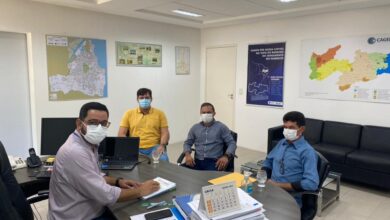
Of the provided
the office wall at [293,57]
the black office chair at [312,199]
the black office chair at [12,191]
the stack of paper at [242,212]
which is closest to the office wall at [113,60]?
the office wall at [293,57]

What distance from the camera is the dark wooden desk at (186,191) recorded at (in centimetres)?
166

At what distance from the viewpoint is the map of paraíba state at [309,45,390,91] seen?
4145mm

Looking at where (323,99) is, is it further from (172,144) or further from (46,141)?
(46,141)

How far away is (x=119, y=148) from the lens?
8.43ft

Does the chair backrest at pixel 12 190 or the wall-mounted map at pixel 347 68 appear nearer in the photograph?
the chair backrest at pixel 12 190

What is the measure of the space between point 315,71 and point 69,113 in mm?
3973

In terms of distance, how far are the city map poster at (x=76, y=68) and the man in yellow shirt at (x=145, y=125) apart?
164 centimetres

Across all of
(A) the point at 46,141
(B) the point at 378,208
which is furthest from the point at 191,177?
(B) the point at 378,208

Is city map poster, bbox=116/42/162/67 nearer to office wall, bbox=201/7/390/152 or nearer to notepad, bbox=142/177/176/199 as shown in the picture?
office wall, bbox=201/7/390/152

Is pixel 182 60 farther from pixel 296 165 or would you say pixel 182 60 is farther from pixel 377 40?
pixel 296 165

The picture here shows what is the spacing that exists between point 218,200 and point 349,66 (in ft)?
12.6

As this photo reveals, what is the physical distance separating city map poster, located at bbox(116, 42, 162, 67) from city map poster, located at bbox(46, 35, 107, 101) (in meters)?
0.31

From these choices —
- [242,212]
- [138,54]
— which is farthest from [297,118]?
[138,54]

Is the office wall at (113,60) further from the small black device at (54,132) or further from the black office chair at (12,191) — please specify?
the black office chair at (12,191)
